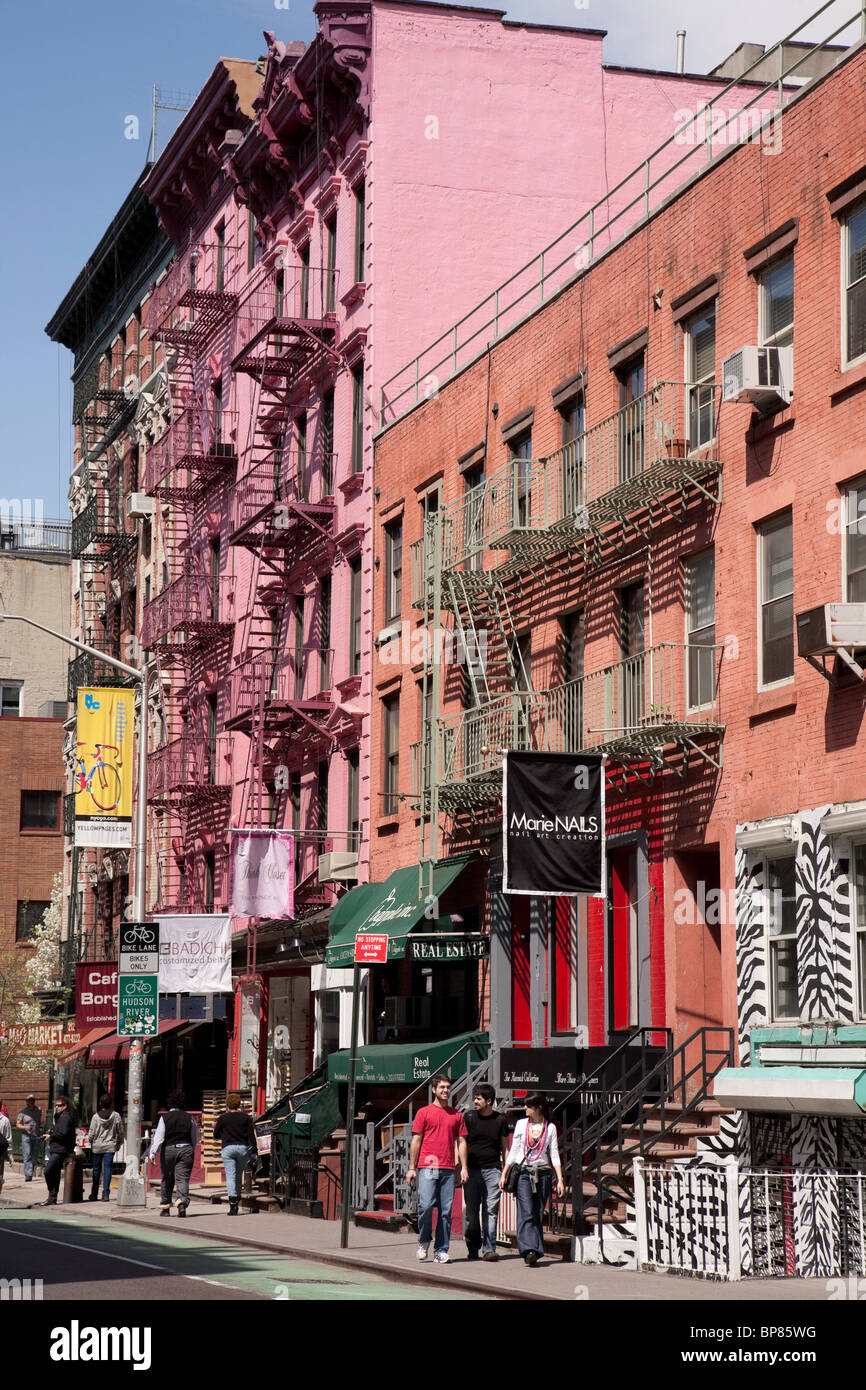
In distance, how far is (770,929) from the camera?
69.4 ft

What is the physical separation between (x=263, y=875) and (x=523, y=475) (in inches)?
396

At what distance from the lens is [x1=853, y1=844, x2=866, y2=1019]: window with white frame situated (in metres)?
19.1

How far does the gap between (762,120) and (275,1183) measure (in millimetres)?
17023

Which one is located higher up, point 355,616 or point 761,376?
point 355,616

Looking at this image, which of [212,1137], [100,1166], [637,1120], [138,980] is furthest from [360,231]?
[637,1120]

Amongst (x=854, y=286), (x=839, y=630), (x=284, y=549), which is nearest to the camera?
(x=839, y=630)

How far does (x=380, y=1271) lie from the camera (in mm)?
19234

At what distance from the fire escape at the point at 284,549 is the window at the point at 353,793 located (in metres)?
0.72

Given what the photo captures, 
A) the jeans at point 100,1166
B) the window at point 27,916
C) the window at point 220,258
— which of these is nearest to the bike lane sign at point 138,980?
the jeans at point 100,1166

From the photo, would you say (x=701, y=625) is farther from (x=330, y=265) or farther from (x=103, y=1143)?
(x=330, y=265)

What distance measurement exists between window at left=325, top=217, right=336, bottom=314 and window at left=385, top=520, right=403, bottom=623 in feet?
19.5

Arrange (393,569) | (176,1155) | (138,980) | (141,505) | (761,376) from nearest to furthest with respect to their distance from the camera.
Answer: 1. (761,376)
2. (176,1155)
3. (138,980)
4. (393,569)
5. (141,505)

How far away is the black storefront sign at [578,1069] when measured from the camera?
22344 mm

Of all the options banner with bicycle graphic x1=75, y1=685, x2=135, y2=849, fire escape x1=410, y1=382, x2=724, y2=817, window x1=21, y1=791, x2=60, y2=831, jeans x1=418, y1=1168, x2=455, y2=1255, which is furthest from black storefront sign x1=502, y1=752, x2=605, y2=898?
window x1=21, y1=791, x2=60, y2=831
